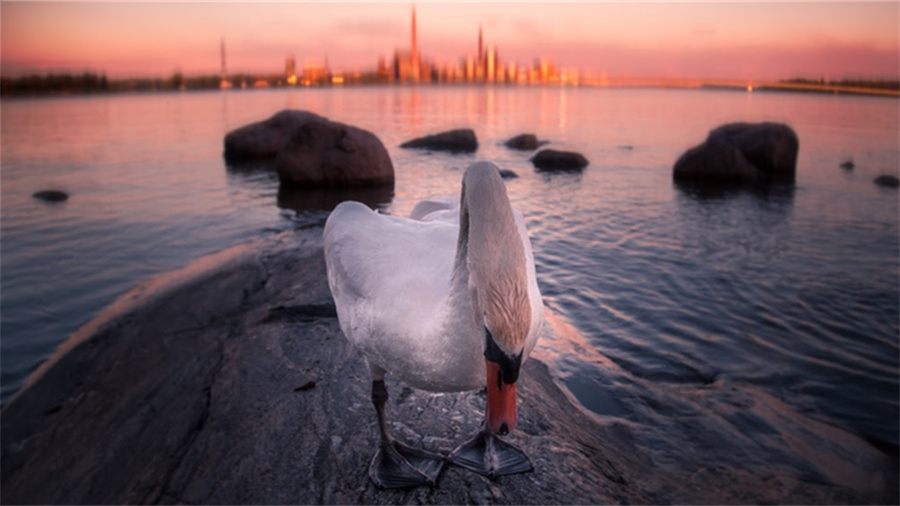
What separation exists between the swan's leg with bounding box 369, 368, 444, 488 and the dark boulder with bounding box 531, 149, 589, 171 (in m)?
18.1

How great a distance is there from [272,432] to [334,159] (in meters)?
12.5

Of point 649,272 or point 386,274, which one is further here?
point 649,272

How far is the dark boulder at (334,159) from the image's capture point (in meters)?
15.7

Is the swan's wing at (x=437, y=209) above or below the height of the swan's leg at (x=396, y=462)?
above

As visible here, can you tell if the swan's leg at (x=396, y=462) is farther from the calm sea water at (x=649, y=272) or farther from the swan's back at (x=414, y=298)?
the calm sea water at (x=649, y=272)

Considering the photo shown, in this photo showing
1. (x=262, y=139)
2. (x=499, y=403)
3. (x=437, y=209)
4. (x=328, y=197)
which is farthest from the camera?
(x=262, y=139)

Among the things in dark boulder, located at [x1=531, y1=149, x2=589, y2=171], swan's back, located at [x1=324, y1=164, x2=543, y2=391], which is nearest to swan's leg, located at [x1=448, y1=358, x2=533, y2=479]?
swan's back, located at [x1=324, y1=164, x2=543, y2=391]

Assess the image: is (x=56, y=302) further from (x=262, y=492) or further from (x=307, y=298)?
(x=262, y=492)

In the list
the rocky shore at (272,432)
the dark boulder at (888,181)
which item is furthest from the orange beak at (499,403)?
the dark boulder at (888,181)

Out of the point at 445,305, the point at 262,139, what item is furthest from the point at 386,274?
the point at 262,139

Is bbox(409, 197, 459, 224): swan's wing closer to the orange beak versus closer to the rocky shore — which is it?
the rocky shore

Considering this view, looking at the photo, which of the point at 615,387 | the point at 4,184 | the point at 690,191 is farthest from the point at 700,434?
the point at 4,184

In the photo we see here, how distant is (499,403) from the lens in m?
2.62

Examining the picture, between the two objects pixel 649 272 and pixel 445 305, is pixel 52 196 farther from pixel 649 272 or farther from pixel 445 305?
pixel 445 305
